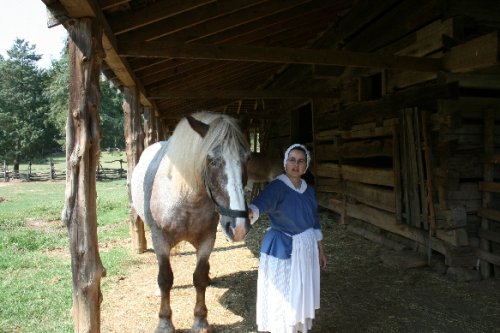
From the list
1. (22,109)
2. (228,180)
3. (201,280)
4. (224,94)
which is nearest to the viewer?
(228,180)

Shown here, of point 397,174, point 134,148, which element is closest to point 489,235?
point 397,174

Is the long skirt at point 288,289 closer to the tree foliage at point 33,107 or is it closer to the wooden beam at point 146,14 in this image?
the wooden beam at point 146,14

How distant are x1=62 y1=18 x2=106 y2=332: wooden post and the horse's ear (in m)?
0.75

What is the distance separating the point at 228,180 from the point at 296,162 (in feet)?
1.95

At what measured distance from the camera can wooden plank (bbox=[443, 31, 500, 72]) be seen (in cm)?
371

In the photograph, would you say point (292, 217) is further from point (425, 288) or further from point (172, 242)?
point (425, 288)

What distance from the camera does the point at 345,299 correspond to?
434 centimetres

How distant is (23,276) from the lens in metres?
5.39

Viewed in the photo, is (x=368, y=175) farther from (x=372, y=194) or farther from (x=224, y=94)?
(x=224, y=94)

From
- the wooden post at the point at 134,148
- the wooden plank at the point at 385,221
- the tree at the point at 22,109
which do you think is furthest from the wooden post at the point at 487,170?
the tree at the point at 22,109

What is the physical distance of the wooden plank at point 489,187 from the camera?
15.5ft

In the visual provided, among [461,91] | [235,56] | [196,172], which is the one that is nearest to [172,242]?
[196,172]

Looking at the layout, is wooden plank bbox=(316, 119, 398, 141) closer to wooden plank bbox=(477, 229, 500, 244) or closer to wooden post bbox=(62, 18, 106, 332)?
wooden plank bbox=(477, 229, 500, 244)

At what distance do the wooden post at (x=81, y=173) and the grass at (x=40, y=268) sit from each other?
1.20m
